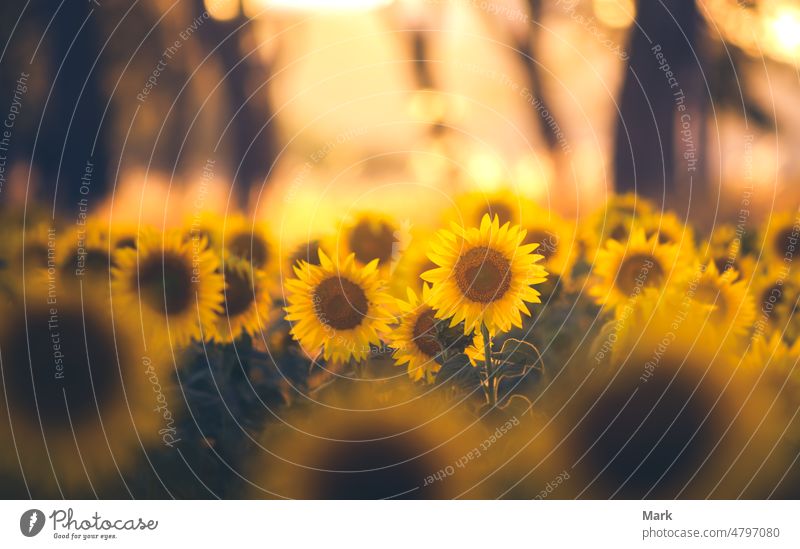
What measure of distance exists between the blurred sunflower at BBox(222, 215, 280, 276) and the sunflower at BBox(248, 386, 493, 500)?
0.60ft

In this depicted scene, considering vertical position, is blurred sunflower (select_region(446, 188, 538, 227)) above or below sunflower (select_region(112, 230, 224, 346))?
above

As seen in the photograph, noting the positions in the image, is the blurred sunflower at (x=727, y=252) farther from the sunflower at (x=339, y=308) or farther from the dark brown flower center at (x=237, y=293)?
the dark brown flower center at (x=237, y=293)

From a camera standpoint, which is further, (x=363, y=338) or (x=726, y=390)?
(x=726, y=390)

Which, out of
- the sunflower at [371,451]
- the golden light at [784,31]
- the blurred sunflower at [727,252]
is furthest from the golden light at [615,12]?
the sunflower at [371,451]

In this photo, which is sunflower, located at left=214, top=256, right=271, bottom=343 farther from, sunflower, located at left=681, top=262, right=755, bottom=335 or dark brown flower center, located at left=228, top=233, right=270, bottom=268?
sunflower, located at left=681, top=262, right=755, bottom=335

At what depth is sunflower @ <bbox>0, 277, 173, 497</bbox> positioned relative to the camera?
41.0 inches

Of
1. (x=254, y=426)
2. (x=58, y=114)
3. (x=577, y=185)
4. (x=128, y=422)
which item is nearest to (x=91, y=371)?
(x=128, y=422)

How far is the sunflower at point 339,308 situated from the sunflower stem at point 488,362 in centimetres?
12

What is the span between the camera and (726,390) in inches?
44.4

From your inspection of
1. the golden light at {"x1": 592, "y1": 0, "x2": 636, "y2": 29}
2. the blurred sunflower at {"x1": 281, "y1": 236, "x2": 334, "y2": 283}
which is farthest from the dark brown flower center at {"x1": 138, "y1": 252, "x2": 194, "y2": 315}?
the golden light at {"x1": 592, "y1": 0, "x2": 636, "y2": 29}

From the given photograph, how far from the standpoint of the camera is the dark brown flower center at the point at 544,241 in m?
1.07
